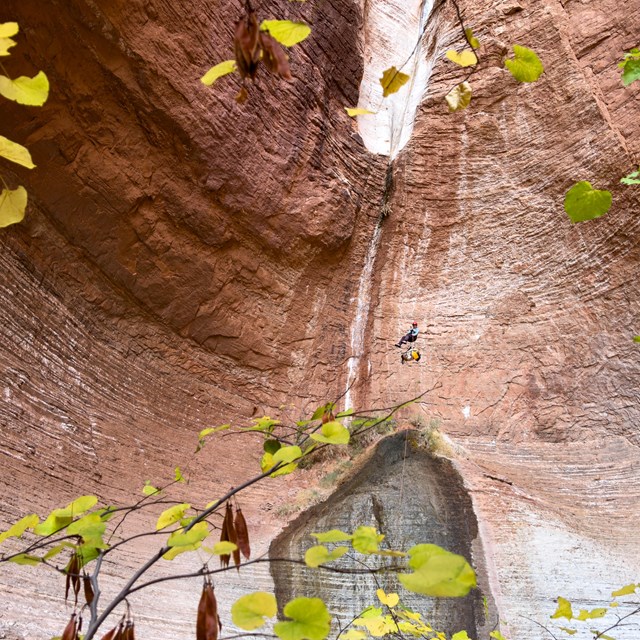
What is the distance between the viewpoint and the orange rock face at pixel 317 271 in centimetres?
662

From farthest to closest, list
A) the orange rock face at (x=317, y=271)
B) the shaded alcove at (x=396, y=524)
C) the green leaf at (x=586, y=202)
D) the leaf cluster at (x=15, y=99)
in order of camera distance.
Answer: the orange rock face at (x=317, y=271) < the shaded alcove at (x=396, y=524) < the green leaf at (x=586, y=202) < the leaf cluster at (x=15, y=99)

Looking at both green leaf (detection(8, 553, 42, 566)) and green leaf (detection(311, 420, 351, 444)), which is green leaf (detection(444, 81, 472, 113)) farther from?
green leaf (detection(8, 553, 42, 566))

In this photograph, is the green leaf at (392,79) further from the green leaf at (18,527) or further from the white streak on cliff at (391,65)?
the white streak on cliff at (391,65)

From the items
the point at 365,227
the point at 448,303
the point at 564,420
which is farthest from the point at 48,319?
the point at 564,420

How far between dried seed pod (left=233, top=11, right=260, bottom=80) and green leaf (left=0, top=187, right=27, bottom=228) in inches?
22.6

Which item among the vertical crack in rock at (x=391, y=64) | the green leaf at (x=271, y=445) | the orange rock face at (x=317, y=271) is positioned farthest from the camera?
the vertical crack in rock at (x=391, y=64)

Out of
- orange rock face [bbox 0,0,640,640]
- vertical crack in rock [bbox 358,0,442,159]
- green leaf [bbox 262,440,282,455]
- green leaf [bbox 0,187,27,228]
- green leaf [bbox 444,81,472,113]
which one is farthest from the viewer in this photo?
vertical crack in rock [bbox 358,0,442,159]

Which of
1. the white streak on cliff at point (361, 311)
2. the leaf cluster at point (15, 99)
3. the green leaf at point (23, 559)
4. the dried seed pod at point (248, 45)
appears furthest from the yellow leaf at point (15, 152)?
the white streak on cliff at point (361, 311)

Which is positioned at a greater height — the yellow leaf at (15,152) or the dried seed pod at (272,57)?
the dried seed pod at (272,57)

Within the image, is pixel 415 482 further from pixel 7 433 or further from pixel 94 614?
pixel 94 614

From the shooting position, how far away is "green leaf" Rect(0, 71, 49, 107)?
1159 mm

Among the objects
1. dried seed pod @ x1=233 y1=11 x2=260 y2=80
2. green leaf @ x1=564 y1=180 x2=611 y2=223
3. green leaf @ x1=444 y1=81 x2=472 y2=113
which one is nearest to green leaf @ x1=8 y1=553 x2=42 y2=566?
dried seed pod @ x1=233 y1=11 x2=260 y2=80

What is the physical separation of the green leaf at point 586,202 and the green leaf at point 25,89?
51.7 inches

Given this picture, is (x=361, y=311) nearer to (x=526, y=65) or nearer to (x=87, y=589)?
(x=526, y=65)
